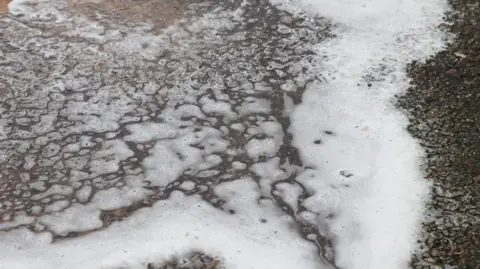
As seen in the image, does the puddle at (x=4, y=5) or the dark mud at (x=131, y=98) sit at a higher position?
the puddle at (x=4, y=5)

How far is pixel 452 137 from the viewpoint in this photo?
303cm

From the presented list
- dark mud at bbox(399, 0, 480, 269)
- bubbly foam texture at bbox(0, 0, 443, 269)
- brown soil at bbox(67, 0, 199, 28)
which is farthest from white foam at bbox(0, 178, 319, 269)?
brown soil at bbox(67, 0, 199, 28)

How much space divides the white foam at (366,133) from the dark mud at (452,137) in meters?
0.07

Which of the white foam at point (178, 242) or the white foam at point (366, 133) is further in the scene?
the white foam at point (366, 133)

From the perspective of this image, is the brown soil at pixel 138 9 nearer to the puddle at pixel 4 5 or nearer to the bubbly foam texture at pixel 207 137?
the bubbly foam texture at pixel 207 137

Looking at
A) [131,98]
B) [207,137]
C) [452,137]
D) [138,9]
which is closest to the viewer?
[452,137]

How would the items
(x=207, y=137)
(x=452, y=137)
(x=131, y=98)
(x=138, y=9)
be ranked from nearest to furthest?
(x=452, y=137) < (x=207, y=137) < (x=131, y=98) < (x=138, y=9)

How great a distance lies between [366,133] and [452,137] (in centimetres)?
44

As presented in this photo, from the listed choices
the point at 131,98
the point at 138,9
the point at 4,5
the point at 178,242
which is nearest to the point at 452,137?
the point at 178,242

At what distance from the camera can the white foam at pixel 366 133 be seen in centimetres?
261

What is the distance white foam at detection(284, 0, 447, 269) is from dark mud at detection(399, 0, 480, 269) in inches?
2.8

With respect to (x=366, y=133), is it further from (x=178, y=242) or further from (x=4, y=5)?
(x=4, y=5)

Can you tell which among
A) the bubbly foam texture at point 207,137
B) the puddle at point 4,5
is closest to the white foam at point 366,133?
the bubbly foam texture at point 207,137

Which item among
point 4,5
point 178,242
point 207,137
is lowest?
point 178,242
